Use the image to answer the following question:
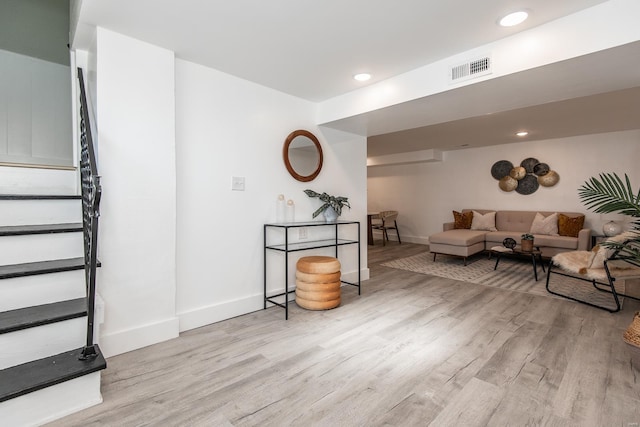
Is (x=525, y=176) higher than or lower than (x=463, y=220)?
higher

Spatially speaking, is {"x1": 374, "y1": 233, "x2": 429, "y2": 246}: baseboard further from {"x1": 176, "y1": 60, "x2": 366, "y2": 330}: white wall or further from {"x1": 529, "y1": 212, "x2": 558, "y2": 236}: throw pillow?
{"x1": 176, "y1": 60, "x2": 366, "y2": 330}: white wall

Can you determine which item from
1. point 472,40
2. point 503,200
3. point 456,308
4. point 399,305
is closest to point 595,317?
point 456,308

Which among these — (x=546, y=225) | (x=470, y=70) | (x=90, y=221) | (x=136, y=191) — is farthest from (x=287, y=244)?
(x=546, y=225)

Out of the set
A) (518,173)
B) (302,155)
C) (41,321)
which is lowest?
(41,321)

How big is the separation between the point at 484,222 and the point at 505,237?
69cm

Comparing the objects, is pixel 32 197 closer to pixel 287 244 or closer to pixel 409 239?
pixel 287 244

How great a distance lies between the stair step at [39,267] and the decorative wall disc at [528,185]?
276 inches

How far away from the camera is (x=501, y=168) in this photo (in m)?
6.46

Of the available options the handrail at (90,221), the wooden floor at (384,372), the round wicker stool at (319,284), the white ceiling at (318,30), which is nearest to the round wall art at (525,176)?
the wooden floor at (384,372)

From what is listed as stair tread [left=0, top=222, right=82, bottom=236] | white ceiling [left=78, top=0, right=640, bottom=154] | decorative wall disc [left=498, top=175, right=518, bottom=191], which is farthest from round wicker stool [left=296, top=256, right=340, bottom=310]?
decorative wall disc [left=498, top=175, right=518, bottom=191]

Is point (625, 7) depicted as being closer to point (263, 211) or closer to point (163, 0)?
point (163, 0)

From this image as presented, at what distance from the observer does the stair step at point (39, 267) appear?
64.4 inches

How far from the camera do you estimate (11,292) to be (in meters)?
1.66

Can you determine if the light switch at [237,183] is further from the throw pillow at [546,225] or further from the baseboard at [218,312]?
the throw pillow at [546,225]
